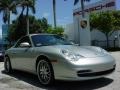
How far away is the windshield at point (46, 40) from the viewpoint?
8.27 metres

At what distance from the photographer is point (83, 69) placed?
672 centimetres

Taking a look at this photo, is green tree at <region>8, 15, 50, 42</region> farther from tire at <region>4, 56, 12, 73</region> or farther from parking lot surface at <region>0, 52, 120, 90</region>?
parking lot surface at <region>0, 52, 120, 90</region>

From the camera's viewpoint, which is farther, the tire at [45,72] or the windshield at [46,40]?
the windshield at [46,40]

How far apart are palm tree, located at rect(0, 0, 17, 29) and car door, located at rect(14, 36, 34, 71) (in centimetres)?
3965

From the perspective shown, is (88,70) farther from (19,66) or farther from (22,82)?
(19,66)

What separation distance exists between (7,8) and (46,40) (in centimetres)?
4432

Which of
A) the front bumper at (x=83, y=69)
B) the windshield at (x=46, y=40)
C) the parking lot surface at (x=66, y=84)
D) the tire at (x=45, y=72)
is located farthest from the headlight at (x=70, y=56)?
the windshield at (x=46, y=40)

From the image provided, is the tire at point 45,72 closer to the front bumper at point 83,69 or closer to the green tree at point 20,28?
the front bumper at point 83,69

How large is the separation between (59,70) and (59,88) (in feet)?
1.60

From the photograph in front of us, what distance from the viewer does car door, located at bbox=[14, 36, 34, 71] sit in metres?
8.18

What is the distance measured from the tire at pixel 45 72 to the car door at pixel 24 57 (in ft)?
1.53

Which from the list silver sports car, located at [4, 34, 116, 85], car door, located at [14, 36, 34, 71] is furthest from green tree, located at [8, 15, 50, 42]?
silver sports car, located at [4, 34, 116, 85]

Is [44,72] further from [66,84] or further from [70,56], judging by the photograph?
[70,56]

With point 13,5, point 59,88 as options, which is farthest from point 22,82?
point 13,5
